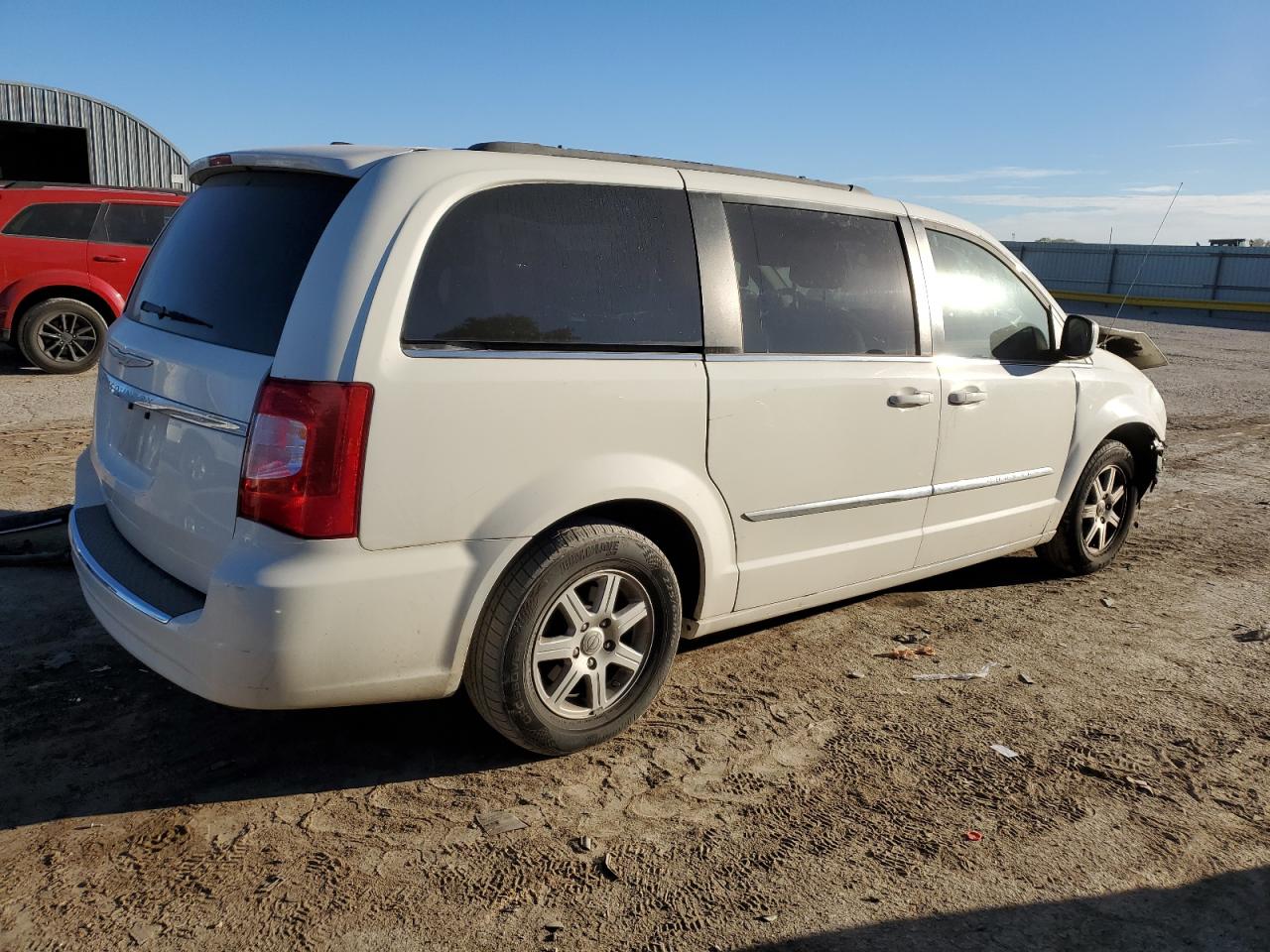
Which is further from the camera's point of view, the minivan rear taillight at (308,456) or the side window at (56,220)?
the side window at (56,220)

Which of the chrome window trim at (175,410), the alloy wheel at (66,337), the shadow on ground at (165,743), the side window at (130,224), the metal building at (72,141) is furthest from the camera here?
the metal building at (72,141)

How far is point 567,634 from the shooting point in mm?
3344

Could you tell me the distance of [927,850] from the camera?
3012 mm

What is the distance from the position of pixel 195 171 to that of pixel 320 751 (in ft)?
6.67

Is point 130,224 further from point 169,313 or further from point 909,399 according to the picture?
point 909,399

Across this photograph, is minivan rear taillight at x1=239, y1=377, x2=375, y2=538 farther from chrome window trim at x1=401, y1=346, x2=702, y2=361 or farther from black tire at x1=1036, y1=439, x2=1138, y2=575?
black tire at x1=1036, y1=439, x2=1138, y2=575

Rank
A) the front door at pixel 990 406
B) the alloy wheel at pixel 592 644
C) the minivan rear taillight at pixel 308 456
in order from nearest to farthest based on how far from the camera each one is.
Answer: the minivan rear taillight at pixel 308 456 < the alloy wheel at pixel 592 644 < the front door at pixel 990 406

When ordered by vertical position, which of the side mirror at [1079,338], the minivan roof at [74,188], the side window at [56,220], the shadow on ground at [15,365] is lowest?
the shadow on ground at [15,365]

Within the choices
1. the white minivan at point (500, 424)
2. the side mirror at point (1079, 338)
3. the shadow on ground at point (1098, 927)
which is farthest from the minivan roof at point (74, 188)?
the shadow on ground at point (1098, 927)

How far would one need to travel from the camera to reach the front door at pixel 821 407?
3738 millimetres

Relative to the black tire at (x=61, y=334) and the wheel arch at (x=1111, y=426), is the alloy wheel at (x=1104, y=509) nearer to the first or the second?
the wheel arch at (x=1111, y=426)

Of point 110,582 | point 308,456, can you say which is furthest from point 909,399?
Result: point 110,582

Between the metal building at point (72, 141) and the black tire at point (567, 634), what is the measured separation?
24.3m

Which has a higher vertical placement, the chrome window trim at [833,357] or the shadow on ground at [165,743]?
the chrome window trim at [833,357]
